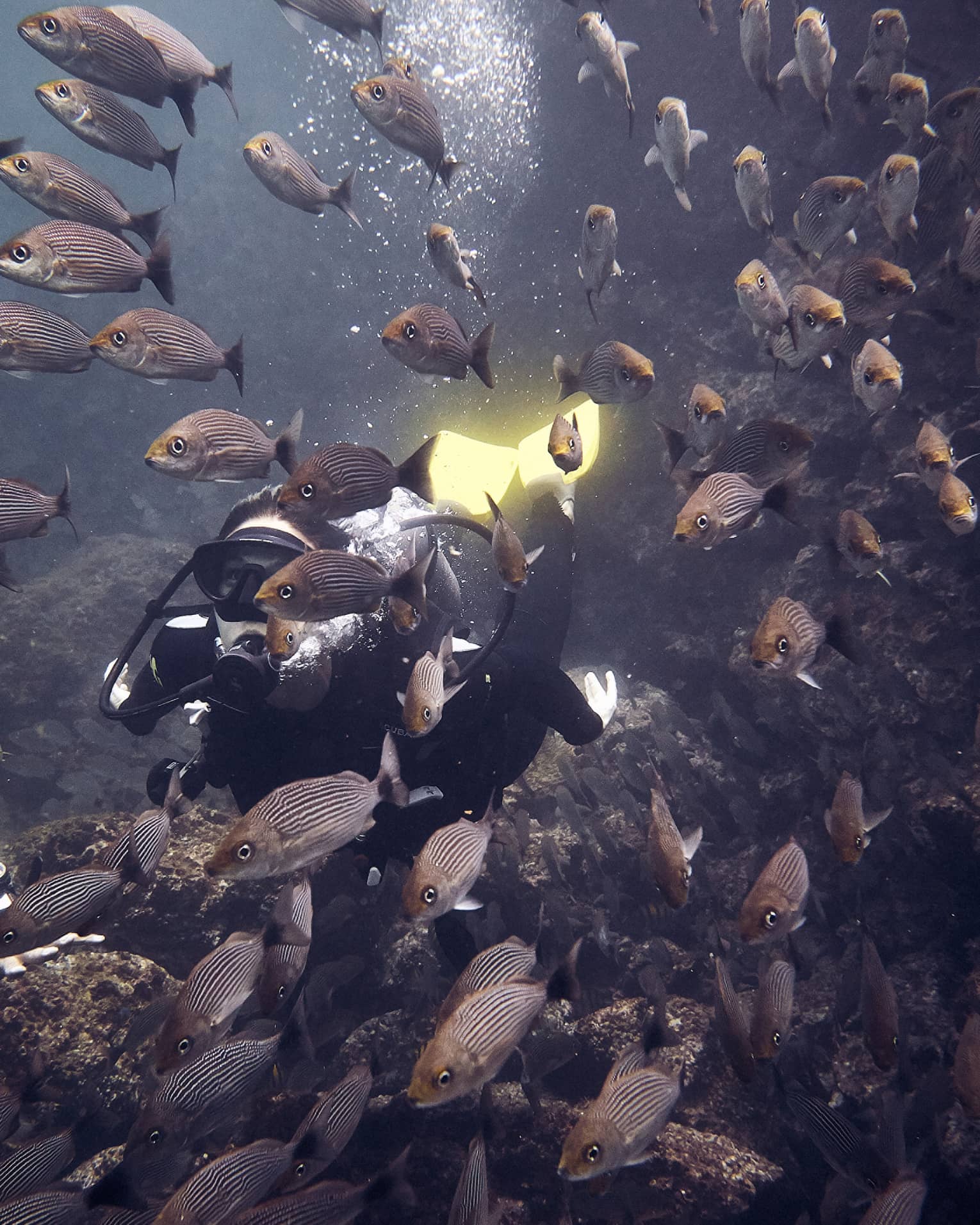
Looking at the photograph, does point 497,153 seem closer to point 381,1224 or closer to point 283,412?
point 283,412

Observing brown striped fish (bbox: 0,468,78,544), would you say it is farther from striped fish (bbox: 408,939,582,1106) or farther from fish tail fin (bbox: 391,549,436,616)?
striped fish (bbox: 408,939,582,1106)

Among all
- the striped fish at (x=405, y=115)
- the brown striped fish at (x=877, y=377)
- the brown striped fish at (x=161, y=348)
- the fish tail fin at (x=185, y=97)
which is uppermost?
the striped fish at (x=405, y=115)

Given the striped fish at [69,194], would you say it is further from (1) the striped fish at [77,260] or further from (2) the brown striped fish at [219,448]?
(2) the brown striped fish at [219,448]

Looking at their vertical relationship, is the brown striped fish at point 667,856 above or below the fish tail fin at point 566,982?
above

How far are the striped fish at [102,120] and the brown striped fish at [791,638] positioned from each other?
3897 mm

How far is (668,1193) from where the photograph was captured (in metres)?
3.49

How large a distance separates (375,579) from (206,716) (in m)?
1.58

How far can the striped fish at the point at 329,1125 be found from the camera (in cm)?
283

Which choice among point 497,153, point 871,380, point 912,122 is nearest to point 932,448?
point 871,380

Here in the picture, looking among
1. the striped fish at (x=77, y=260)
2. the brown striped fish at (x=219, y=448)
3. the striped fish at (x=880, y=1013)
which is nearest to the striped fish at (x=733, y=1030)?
the striped fish at (x=880, y=1013)

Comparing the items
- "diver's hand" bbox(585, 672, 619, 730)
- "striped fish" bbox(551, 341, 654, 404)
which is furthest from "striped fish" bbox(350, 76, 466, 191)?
"diver's hand" bbox(585, 672, 619, 730)

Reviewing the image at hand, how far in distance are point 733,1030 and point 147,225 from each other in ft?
17.1

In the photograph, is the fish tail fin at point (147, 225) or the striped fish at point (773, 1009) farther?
the fish tail fin at point (147, 225)

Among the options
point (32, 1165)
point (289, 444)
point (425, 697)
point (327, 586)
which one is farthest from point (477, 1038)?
point (289, 444)
